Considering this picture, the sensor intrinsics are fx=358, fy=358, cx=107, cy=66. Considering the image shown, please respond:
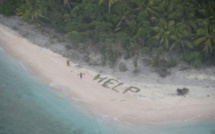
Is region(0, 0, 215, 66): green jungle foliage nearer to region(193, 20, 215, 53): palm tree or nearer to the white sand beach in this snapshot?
region(193, 20, 215, 53): palm tree

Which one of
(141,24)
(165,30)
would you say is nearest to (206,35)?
(165,30)

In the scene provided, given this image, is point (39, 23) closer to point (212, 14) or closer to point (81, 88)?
point (81, 88)

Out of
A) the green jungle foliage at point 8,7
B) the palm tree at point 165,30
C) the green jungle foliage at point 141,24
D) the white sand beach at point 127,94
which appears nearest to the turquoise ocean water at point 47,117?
the white sand beach at point 127,94

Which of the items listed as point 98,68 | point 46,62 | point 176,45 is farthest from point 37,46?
point 176,45

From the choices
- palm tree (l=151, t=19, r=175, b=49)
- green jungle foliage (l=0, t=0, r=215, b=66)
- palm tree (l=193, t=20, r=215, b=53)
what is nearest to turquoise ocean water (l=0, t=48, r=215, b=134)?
green jungle foliage (l=0, t=0, r=215, b=66)

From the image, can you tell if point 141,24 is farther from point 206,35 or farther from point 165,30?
point 206,35

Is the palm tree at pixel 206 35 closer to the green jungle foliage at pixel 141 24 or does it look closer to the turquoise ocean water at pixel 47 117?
the green jungle foliage at pixel 141 24
